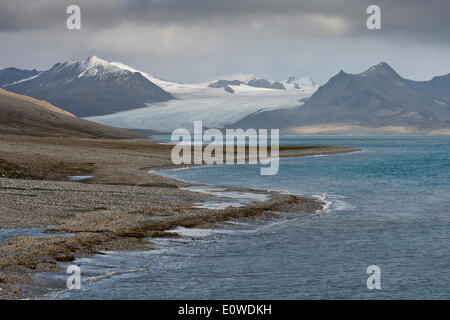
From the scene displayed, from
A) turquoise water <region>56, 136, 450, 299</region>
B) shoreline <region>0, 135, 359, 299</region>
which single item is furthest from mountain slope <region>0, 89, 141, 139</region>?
turquoise water <region>56, 136, 450, 299</region>

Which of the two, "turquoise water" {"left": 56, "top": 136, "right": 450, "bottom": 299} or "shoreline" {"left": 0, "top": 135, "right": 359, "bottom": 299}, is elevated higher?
"shoreline" {"left": 0, "top": 135, "right": 359, "bottom": 299}

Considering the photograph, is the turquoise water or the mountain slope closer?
the turquoise water

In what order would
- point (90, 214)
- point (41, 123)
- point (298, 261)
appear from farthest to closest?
point (41, 123), point (90, 214), point (298, 261)

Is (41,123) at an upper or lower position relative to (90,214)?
upper

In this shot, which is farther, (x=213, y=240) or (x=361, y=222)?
(x=361, y=222)

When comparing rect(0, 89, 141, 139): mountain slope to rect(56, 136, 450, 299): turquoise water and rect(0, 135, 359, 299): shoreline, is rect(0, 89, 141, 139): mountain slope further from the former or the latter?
rect(56, 136, 450, 299): turquoise water

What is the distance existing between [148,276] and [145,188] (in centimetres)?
1947

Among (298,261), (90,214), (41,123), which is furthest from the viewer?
(41,123)

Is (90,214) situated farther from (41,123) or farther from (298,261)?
(41,123)

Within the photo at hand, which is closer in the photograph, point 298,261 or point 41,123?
point 298,261

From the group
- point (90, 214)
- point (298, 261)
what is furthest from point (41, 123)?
point (298, 261)
